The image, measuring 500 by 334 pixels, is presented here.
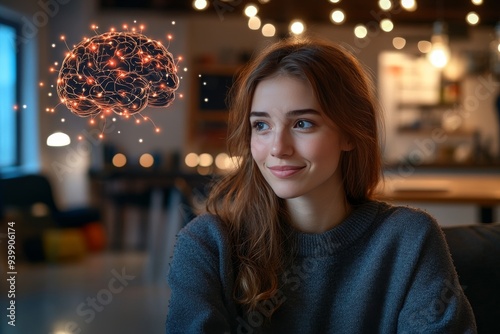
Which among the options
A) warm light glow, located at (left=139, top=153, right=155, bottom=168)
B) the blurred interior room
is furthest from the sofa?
warm light glow, located at (left=139, top=153, right=155, bottom=168)

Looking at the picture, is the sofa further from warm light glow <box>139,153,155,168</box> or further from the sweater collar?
warm light glow <box>139,153,155,168</box>

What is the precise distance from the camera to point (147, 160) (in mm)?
6273

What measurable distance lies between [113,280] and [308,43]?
391cm

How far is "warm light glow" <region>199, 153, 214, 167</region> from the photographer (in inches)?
257

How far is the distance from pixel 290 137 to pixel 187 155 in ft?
17.7

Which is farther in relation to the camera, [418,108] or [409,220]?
[418,108]

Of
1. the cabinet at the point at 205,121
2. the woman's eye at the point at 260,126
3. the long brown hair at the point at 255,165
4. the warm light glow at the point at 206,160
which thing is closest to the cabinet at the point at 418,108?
the cabinet at the point at 205,121

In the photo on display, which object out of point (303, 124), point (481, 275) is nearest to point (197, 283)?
point (303, 124)

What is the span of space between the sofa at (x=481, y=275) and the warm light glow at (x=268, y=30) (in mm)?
4698

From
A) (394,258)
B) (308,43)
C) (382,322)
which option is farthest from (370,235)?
(308,43)

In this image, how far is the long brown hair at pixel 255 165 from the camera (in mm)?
1250

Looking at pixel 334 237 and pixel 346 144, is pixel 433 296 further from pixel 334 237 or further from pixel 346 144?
pixel 346 144

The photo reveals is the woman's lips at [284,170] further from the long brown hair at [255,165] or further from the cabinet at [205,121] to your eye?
the cabinet at [205,121]

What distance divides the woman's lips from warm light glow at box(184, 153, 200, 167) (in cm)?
529
